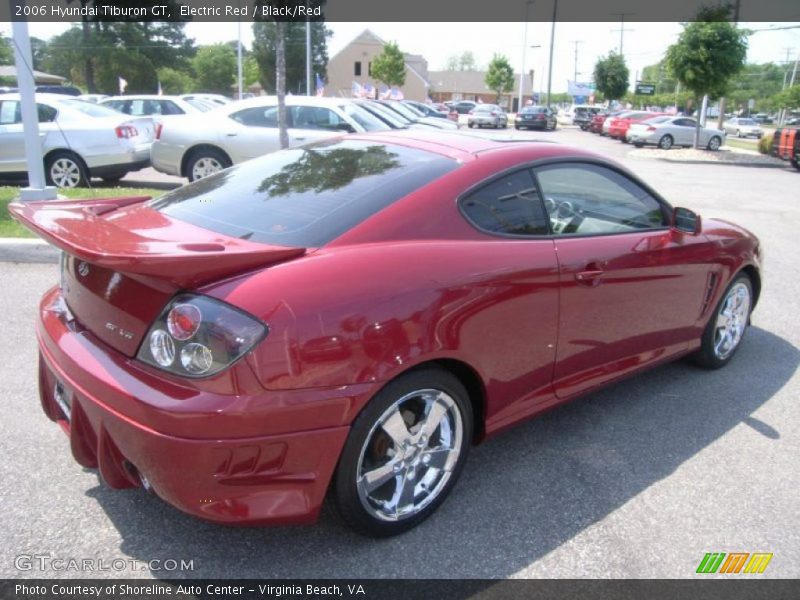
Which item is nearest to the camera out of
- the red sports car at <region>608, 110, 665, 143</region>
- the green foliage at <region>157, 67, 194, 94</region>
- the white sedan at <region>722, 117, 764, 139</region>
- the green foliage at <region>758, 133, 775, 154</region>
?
the green foliage at <region>758, 133, 775, 154</region>

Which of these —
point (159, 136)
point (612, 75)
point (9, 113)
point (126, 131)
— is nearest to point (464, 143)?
point (159, 136)

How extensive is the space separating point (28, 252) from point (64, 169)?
4436 millimetres

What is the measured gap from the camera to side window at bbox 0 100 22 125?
10.5m

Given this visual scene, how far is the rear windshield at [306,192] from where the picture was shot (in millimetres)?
2605

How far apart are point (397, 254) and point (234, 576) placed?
1.29 metres

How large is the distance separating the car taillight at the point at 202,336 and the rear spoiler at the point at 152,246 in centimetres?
10

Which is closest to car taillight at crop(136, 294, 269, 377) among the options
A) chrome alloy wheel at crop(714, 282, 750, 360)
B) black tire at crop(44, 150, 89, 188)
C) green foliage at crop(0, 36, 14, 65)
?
chrome alloy wheel at crop(714, 282, 750, 360)

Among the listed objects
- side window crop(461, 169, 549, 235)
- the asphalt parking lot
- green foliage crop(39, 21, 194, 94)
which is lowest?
the asphalt parking lot

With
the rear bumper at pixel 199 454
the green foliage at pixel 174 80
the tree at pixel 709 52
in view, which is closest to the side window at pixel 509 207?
the rear bumper at pixel 199 454

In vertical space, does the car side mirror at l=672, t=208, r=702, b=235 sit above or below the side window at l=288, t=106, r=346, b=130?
below

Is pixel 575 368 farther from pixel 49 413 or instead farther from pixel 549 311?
pixel 49 413

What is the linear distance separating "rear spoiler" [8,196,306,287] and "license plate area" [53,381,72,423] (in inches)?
22.0

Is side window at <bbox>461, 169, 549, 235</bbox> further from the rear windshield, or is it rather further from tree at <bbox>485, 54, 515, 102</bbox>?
tree at <bbox>485, 54, 515, 102</bbox>

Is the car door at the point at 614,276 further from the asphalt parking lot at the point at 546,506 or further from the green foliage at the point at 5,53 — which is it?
the green foliage at the point at 5,53
